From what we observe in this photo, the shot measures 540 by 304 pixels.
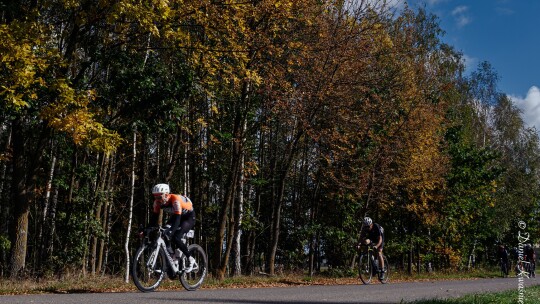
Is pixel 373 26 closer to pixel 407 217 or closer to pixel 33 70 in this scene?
pixel 33 70

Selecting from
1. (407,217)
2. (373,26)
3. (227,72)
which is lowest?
(407,217)

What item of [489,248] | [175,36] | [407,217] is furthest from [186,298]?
[489,248]

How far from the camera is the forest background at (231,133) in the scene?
615 inches

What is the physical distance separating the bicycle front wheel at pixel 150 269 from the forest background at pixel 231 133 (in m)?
4.26

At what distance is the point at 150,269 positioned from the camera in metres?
11.1

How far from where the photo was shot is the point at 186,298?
9789 millimetres

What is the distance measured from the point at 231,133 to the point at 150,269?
487 inches

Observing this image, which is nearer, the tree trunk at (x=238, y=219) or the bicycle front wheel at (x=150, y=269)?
the bicycle front wheel at (x=150, y=269)

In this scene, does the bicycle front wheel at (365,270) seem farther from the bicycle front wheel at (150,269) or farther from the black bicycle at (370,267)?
the bicycle front wheel at (150,269)

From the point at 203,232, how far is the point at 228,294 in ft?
68.3

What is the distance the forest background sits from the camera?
15633mm

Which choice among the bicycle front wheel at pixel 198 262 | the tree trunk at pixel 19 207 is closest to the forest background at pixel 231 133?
the tree trunk at pixel 19 207

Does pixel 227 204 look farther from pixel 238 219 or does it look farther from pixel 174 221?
pixel 174 221

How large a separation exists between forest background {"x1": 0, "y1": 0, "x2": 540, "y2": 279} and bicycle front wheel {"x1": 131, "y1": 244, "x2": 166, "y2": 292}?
14.0 ft
